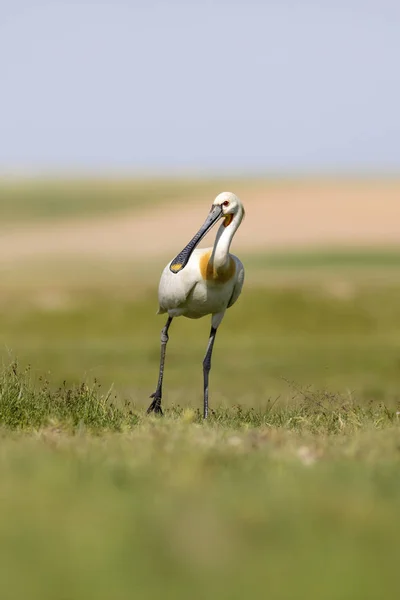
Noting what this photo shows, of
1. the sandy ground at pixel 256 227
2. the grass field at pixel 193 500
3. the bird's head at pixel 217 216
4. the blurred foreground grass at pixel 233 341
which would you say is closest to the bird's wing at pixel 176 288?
the bird's head at pixel 217 216

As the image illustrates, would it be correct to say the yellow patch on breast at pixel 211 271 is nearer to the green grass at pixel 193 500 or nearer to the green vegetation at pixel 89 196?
the green grass at pixel 193 500

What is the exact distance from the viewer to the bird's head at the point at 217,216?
14477 millimetres

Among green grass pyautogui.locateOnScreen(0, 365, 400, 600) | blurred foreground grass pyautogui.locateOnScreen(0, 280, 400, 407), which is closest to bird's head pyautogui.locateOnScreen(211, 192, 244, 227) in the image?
green grass pyautogui.locateOnScreen(0, 365, 400, 600)

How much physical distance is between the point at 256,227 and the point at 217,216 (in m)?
62.8

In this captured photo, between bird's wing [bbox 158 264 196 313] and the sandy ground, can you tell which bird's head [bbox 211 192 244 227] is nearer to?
bird's wing [bbox 158 264 196 313]

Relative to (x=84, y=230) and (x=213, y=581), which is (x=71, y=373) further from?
(x=84, y=230)

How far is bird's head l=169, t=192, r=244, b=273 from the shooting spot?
47.5 ft

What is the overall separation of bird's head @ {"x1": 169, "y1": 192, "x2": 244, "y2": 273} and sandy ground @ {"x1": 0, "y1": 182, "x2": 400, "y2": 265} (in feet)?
169

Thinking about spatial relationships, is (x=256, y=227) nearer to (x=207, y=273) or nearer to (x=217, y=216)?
(x=217, y=216)

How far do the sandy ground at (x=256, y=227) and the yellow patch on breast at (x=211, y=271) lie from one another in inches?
2031

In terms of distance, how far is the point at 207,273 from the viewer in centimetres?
1430

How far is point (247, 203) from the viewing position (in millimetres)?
86000

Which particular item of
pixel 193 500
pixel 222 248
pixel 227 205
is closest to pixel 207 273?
pixel 222 248

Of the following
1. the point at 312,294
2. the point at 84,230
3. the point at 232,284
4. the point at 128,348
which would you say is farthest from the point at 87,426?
the point at 84,230
